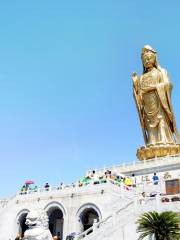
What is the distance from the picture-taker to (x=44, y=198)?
80.3ft

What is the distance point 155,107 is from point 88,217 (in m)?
15.9

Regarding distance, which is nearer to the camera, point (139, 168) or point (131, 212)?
point (131, 212)

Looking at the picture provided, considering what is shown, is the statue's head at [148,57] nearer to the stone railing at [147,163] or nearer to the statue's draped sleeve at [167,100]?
the statue's draped sleeve at [167,100]

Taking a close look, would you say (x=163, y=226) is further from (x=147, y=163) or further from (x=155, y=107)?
(x=155, y=107)

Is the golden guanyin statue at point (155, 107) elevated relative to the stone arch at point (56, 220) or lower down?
elevated

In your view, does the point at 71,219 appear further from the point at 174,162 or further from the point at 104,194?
the point at 174,162

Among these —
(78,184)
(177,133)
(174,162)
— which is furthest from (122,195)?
(177,133)

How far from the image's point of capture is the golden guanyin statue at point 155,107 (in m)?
36.0

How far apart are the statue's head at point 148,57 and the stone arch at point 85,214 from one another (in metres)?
19.2

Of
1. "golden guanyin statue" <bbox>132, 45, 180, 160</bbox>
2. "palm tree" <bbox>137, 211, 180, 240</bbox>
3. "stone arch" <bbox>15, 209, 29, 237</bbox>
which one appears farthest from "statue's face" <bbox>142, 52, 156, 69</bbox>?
"palm tree" <bbox>137, 211, 180, 240</bbox>

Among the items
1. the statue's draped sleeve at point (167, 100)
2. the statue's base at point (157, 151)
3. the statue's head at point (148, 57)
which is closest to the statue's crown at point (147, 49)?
the statue's head at point (148, 57)

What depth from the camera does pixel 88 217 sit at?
77.8 feet

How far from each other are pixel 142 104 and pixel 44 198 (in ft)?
53.0

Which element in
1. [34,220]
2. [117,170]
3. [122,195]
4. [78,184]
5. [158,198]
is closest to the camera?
[34,220]
